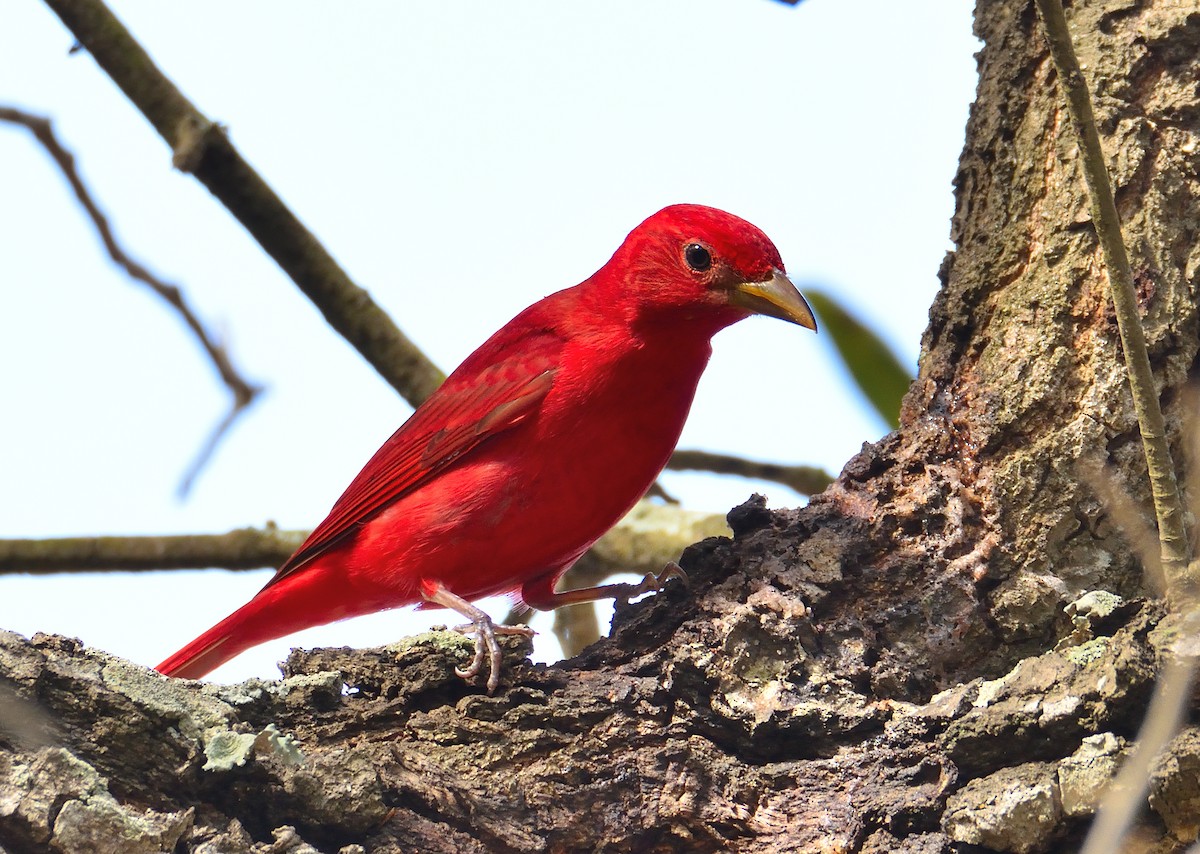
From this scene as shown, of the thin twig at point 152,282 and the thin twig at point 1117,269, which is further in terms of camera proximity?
the thin twig at point 152,282

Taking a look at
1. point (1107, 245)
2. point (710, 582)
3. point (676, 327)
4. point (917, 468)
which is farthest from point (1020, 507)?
point (676, 327)

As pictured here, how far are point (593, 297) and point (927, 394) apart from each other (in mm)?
1323

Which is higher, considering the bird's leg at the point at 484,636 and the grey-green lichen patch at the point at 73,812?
the bird's leg at the point at 484,636

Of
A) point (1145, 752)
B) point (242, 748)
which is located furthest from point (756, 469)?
point (1145, 752)

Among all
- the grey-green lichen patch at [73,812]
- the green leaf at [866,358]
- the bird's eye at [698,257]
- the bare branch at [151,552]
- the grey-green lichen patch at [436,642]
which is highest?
the green leaf at [866,358]

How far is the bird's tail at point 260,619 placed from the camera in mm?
3949

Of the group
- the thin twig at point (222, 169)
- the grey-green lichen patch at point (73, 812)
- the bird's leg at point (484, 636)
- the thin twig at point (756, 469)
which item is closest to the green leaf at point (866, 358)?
the thin twig at point (756, 469)

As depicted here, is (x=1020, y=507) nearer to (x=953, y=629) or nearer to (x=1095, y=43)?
(x=953, y=629)

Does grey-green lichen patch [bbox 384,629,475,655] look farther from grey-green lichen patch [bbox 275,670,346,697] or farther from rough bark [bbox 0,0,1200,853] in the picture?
grey-green lichen patch [bbox 275,670,346,697]

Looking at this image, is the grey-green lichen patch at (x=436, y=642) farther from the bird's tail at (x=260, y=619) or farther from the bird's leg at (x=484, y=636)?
the bird's tail at (x=260, y=619)

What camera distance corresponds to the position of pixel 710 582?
297cm

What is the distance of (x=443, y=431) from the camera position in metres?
3.98

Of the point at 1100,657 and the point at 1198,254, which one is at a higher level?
the point at 1198,254

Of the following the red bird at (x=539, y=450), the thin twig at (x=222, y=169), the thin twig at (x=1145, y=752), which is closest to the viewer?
the thin twig at (x=1145, y=752)
